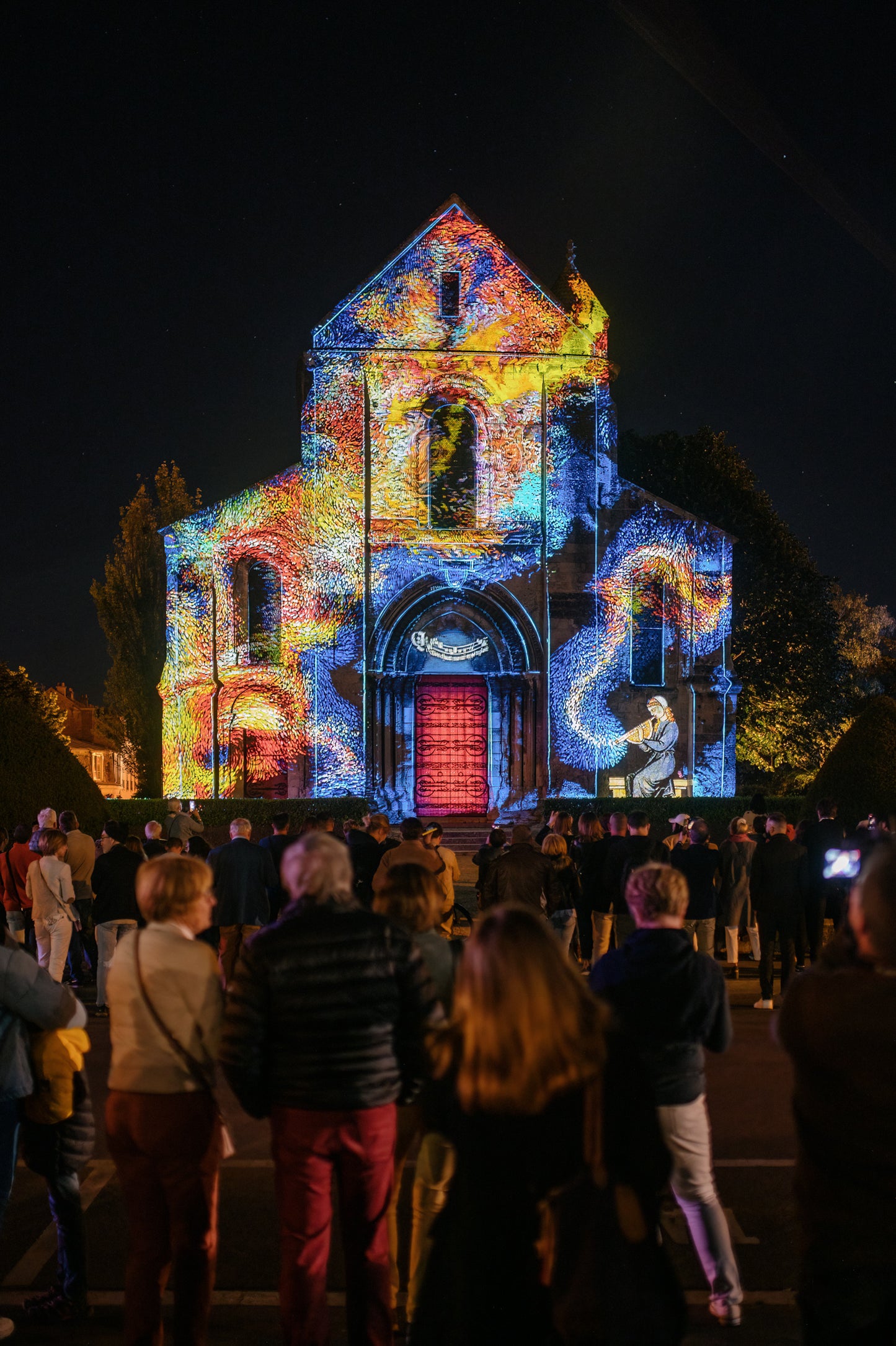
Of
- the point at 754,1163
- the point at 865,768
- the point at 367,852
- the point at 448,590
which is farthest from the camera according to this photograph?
the point at 448,590

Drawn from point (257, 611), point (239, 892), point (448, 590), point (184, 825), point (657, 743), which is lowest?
point (239, 892)

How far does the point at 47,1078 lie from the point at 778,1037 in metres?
3.15

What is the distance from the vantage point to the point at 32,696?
35.4m

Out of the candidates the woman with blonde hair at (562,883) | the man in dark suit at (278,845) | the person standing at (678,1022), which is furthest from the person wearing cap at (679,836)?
the person standing at (678,1022)

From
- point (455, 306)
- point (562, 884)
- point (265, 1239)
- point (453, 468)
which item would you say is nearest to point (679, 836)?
point (562, 884)

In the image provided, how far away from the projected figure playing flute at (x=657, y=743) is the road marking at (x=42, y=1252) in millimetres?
19735

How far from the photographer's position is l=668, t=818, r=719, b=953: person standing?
1074 cm

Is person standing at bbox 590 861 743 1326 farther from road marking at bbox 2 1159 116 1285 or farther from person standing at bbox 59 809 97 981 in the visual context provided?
person standing at bbox 59 809 97 981

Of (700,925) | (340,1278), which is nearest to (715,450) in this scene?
(700,925)

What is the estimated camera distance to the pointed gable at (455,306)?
1005 inches

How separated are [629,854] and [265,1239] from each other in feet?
19.9

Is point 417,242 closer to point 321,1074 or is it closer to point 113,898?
point 113,898

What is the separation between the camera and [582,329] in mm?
25859

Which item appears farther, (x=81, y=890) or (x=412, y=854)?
(x=81, y=890)
